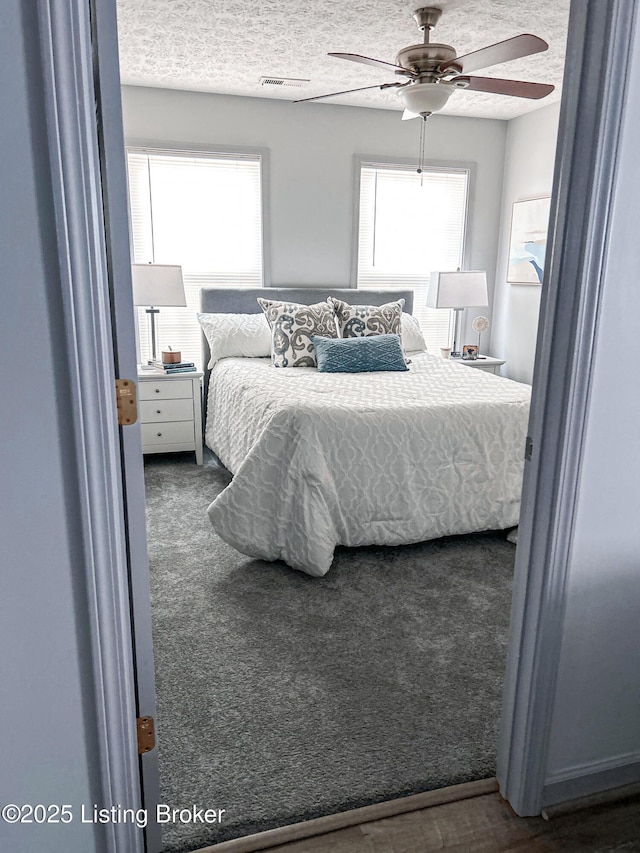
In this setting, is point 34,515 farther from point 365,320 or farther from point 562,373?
point 365,320

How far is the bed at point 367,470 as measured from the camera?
278 centimetres

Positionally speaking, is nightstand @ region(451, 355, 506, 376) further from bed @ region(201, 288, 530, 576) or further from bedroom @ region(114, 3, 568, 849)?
bed @ region(201, 288, 530, 576)

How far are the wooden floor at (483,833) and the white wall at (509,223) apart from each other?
3614 mm

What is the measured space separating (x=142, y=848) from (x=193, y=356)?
12.7ft

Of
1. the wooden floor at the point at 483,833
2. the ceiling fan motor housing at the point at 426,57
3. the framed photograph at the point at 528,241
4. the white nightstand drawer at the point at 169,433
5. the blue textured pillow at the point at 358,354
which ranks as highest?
the ceiling fan motor housing at the point at 426,57

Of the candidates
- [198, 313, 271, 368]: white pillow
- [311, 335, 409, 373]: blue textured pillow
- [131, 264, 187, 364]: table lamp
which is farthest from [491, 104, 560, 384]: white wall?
[131, 264, 187, 364]: table lamp

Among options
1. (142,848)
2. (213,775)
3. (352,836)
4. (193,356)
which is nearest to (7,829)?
(142,848)

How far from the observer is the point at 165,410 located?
14.0 feet

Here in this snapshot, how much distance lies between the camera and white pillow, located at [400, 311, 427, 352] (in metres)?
4.79

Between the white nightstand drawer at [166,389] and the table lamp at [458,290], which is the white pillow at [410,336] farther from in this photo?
the white nightstand drawer at [166,389]

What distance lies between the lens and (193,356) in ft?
16.3

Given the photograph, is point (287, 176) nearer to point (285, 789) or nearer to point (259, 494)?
point (259, 494)

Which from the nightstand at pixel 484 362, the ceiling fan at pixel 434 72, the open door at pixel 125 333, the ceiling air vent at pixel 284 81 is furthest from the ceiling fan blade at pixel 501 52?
the nightstand at pixel 484 362

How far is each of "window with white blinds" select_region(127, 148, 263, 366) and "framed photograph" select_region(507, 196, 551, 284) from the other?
7.01 ft
